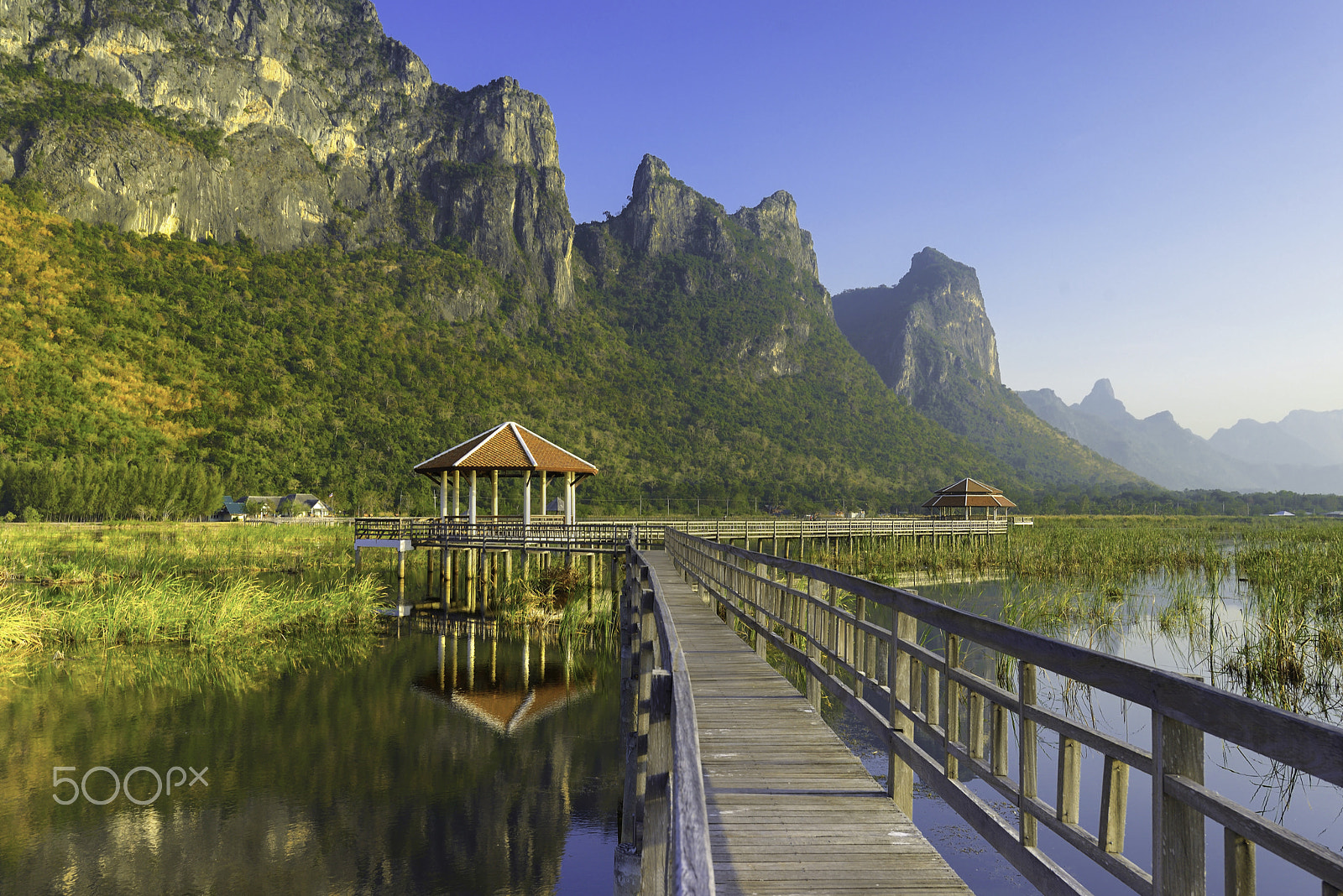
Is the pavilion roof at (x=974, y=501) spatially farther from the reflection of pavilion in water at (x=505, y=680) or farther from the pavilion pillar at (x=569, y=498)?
the reflection of pavilion in water at (x=505, y=680)

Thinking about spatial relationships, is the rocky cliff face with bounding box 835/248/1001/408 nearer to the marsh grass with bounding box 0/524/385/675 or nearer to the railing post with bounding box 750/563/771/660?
the marsh grass with bounding box 0/524/385/675

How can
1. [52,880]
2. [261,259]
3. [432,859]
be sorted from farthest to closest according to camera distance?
[261,259]
[432,859]
[52,880]

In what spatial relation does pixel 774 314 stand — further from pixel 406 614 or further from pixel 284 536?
pixel 406 614

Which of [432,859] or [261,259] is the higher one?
[261,259]

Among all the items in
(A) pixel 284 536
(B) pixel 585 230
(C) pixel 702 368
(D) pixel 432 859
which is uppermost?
(B) pixel 585 230

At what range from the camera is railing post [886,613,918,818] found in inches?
195

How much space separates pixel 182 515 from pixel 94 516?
530 centimetres

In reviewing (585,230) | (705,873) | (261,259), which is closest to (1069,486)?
(585,230)

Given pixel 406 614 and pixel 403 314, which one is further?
pixel 403 314

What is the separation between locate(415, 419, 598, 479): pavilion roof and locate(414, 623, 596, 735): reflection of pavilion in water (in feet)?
28.1

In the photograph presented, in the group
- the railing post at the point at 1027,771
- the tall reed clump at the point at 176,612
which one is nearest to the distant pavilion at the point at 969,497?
the tall reed clump at the point at 176,612

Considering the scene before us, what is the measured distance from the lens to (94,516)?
55.2m

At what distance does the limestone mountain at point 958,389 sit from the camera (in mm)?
156375

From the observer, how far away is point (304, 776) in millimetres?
13641
